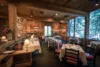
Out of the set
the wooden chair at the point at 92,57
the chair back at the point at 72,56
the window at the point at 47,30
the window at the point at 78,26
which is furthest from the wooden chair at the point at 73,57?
the window at the point at 47,30

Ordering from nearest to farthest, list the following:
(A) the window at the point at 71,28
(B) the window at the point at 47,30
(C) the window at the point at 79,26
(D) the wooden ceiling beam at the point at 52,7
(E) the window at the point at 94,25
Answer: (D) the wooden ceiling beam at the point at 52,7
(E) the window at the point at 94,25
(C) the window at the point at 79,26
(A) the window at the point at 71,28
(B) the window at the point at 47,30

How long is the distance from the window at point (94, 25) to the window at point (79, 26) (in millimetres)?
928

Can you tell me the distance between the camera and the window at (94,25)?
6.08 m

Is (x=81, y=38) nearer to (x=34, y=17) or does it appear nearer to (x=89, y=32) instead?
(x=89, y=32)

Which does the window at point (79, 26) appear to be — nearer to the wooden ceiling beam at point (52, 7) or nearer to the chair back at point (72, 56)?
the wooden ceiling beam at point (52, 7)

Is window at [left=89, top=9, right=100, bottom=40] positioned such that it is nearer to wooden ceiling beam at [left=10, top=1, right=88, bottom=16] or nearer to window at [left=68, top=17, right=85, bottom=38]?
window at [left=68, top=17, right=85, bottom=38]

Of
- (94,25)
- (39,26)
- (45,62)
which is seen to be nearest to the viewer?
(45,62)

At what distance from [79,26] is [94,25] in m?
1.80

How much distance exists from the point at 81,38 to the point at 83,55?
5404 millimetres

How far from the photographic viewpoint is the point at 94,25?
21.1 ft

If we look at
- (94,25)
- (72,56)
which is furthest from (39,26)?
(72,56)

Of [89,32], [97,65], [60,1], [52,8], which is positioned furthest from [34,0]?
[89,32]

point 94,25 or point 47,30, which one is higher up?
point 94,25

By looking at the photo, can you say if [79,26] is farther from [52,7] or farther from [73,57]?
[73,57]
